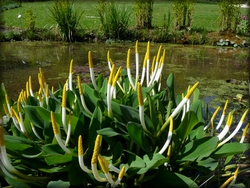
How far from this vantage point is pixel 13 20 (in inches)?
476

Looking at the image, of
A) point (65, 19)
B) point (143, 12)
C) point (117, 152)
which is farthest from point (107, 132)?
point (143, 12)

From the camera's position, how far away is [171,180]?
150 cm

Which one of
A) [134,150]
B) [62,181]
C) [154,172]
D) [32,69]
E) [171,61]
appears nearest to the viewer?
[62,181]

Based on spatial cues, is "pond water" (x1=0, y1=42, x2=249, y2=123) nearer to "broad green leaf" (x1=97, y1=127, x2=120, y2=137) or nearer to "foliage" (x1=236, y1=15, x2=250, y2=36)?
Result: "foliage" (x1=236, y1=15, x2=250, y2=36)

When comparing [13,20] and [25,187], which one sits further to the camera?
[13,20]

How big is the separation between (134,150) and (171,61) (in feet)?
15.4

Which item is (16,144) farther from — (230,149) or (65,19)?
(65,19)

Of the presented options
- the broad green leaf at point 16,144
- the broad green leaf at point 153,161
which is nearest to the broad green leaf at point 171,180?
the broad green leaf at point 153,161

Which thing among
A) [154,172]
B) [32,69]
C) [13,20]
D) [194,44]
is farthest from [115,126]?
[13,20]

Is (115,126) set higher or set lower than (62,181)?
higher

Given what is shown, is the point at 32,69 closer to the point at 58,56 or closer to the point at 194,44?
the point at 58,56

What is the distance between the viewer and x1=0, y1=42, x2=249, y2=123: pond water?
4.22m

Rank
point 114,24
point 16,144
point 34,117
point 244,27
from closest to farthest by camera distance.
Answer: point 16,144 < point 34,117 < point 114,24 < point 244,27

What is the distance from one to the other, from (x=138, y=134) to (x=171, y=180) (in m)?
0.27
